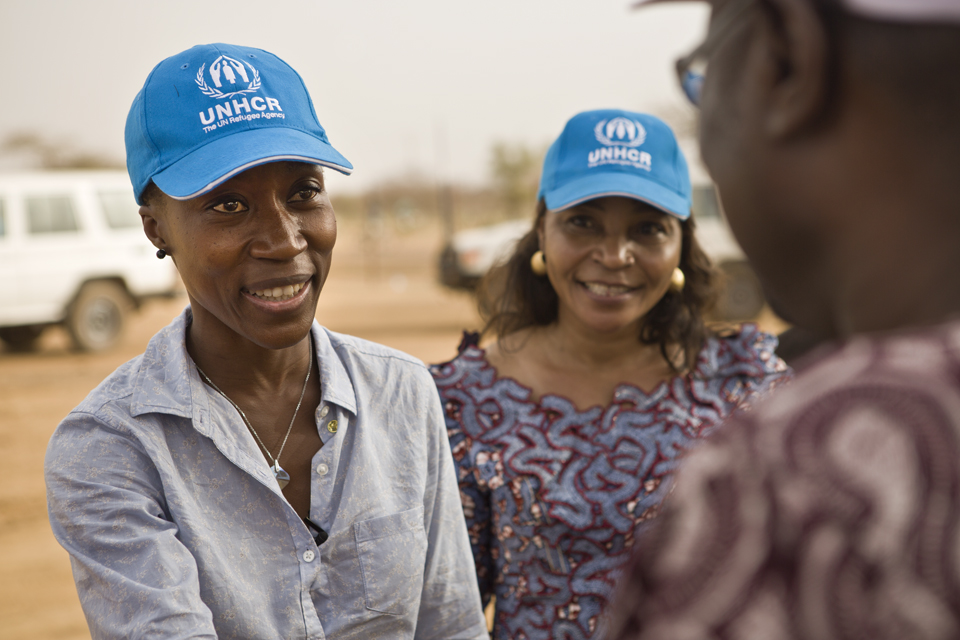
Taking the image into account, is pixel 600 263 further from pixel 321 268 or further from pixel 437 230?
pixel 437 230

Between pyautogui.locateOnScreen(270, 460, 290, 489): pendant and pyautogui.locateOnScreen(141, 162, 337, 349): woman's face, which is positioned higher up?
pyautogui.locateOnScreen(141, 162, 337, 349): woman's face

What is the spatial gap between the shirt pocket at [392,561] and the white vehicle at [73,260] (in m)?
10.7

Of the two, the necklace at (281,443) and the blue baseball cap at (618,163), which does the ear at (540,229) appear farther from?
the necklace at (281,443)

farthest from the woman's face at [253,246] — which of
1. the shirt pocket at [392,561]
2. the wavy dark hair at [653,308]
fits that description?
the wavy dark hair at [653,308]

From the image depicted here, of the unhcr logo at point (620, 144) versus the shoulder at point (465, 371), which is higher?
the unhcr logo at point (620, 144)

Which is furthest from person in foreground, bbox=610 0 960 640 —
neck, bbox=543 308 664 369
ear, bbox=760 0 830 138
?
neck, bbox=543 308 664 369

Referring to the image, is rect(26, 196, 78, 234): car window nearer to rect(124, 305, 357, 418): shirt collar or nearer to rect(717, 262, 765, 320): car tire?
rect(717, 262, 765, 320): car tire

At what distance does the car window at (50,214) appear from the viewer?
11.1 meters

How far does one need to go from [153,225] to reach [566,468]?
1.39 metres

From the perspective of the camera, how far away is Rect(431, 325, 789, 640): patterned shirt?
97.5 inches

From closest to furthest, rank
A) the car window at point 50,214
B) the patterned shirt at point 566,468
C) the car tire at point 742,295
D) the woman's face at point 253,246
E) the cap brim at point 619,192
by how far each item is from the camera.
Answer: the woman's face at point 253,246, the patterned shirt at point 566,468, the cap brim at point 619,192, the car window at point 50,214, the car tire at point 742,295

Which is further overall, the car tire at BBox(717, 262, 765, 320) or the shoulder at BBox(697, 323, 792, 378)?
the car tire at BBox(717, 262, 765, 320)

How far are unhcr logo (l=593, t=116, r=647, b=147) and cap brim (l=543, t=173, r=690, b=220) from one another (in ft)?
0.43

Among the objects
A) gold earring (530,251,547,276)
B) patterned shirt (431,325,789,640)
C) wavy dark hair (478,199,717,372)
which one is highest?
gold earring (530,251,547,276)
